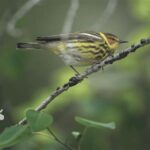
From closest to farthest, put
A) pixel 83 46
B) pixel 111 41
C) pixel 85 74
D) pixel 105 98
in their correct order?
pixel 85 74 < pixel 111 41 < pixel 83 46 < pixel 105 98

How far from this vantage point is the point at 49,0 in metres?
6.91

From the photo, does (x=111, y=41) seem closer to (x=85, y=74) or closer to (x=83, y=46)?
(x=83, y=46)

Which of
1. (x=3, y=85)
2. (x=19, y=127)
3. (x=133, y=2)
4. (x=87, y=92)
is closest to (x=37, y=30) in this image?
(x=3, y=85)

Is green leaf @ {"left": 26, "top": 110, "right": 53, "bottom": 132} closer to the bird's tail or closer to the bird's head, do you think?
the bird's tail

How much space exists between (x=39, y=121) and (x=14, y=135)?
0.08m

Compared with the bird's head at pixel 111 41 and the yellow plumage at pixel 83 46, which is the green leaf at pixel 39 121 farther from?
the bird's head at pixel 111 41

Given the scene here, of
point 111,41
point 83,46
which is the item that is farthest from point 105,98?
point 111,41

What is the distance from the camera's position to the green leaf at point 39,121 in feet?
6.55

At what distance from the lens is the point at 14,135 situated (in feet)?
6.52

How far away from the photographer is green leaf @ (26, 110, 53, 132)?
200cm

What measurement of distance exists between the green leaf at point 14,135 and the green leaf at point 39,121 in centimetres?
2

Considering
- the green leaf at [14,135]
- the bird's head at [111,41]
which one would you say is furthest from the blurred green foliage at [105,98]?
the green leaf at [14,135]

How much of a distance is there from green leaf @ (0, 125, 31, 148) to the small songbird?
3.75 ft

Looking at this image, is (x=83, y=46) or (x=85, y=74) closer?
(x=85, y=74)
